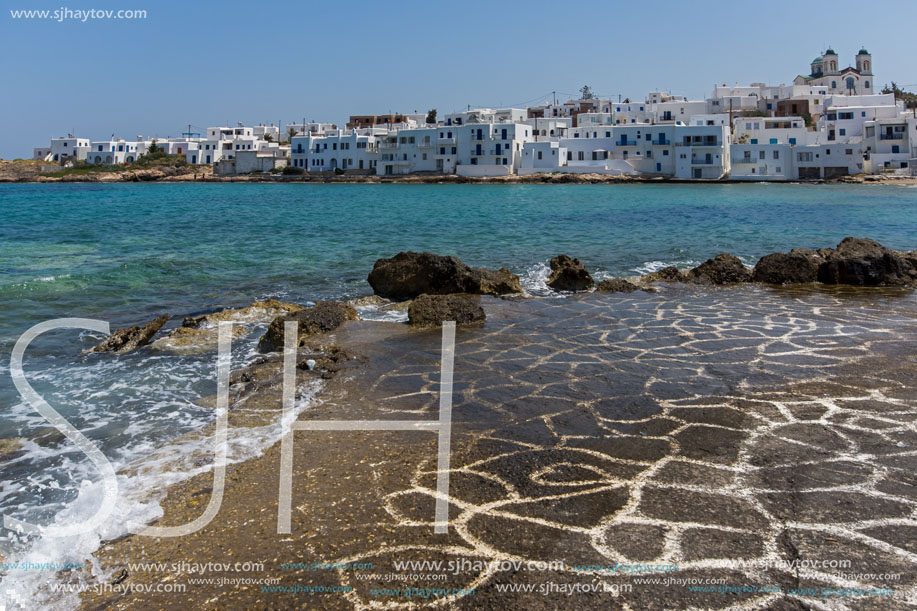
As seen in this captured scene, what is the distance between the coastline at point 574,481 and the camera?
4215mm

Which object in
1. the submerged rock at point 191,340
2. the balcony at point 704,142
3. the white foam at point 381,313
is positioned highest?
the balcony at point 704,142

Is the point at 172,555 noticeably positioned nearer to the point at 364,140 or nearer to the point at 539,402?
the point at 539,402

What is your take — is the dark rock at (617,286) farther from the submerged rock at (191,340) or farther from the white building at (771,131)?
the white building at (771,131)

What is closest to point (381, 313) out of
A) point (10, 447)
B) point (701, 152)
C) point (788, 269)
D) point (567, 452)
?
point (10, 447)

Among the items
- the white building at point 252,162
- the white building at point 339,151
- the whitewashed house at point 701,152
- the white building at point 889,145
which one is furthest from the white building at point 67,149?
the white building at point 889,145

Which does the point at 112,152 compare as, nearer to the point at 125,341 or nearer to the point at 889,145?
the point at 889,145

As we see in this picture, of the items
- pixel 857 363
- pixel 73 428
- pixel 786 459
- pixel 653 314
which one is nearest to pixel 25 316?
pixel 73 428

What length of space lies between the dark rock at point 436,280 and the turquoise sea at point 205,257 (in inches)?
48.4

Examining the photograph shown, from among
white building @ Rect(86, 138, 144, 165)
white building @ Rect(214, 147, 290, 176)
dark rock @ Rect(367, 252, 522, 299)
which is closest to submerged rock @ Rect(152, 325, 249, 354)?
dark rock @ Rect(367, 252, 522, 299)

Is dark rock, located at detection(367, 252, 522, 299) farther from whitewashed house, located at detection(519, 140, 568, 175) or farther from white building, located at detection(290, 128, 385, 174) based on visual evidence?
white building, located at detection(290, 128, 385, 174)

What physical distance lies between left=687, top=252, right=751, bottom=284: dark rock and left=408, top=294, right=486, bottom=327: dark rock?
704 centimetres

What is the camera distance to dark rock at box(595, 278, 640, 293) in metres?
15.1

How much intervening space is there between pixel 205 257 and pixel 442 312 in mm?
14512

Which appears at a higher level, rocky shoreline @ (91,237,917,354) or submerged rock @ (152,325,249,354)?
rocky shoreline @ (91,237,917,354)
